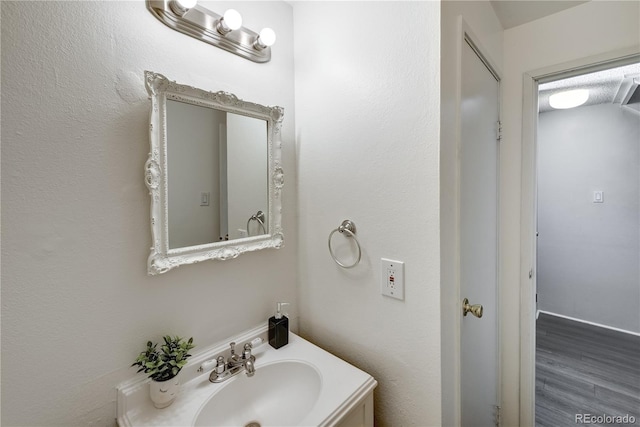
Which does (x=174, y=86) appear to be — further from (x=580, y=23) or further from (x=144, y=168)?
(x=580, y=23)

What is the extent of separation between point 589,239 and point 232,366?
3.65m

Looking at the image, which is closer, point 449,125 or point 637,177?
point 449,125

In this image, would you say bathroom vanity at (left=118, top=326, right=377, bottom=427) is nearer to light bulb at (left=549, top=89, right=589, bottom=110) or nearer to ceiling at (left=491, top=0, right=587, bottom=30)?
ceiling at (left=491, top=0, right=587, bottom=30)

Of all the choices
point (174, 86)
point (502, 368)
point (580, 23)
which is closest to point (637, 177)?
point (580, 23)

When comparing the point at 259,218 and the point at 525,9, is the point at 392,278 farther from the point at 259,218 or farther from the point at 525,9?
the point at 525,9

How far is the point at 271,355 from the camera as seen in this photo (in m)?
1.14

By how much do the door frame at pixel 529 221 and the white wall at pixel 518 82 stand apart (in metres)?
0.02

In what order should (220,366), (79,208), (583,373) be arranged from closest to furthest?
(79,208)
(220,366)
(583,373)

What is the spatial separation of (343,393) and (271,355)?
355mm

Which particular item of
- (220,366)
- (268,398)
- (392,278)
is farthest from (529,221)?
(220,366)

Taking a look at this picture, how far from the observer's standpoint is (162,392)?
0.85m

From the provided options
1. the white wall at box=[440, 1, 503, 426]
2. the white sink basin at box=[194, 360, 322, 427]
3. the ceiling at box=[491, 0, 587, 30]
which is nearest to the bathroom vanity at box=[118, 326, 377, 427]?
the white sink basin at box=[194, 360, 322, 427]

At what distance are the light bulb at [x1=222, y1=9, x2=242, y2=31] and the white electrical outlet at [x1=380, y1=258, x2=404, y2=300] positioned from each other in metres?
1.02

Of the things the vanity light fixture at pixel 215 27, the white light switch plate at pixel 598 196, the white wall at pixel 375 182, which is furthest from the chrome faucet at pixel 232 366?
the white light switch plate at pixel 598 196
